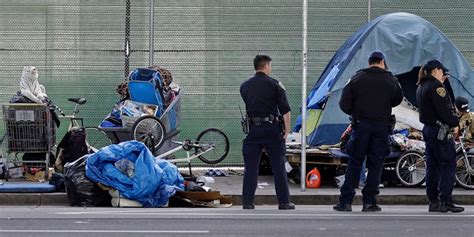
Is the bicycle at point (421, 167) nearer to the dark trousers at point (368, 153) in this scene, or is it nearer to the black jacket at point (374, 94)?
the dark trousers at point (368, 153)

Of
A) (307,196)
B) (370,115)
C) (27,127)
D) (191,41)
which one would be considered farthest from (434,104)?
(191,41)

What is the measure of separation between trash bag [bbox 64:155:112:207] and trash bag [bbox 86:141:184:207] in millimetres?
139

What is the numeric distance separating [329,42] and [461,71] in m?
2.45

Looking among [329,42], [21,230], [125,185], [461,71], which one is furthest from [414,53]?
[21,230]

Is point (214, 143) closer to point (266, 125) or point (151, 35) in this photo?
point (151, 35)

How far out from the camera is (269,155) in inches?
475

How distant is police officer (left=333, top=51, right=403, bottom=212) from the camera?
11508mm

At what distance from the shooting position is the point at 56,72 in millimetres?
17297

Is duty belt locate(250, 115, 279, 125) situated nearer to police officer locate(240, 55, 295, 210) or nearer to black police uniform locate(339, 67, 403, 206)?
police officer locate(240, 55, 295, 210)

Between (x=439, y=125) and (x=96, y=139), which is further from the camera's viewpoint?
(x=96, y=139)

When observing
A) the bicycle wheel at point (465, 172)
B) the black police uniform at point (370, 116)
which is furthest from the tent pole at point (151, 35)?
the black police uniform at point (370, 116)

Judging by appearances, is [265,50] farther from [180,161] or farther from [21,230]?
[21,230]

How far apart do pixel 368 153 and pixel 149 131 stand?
4636 millimetres

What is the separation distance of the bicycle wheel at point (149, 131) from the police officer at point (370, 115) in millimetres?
4386
